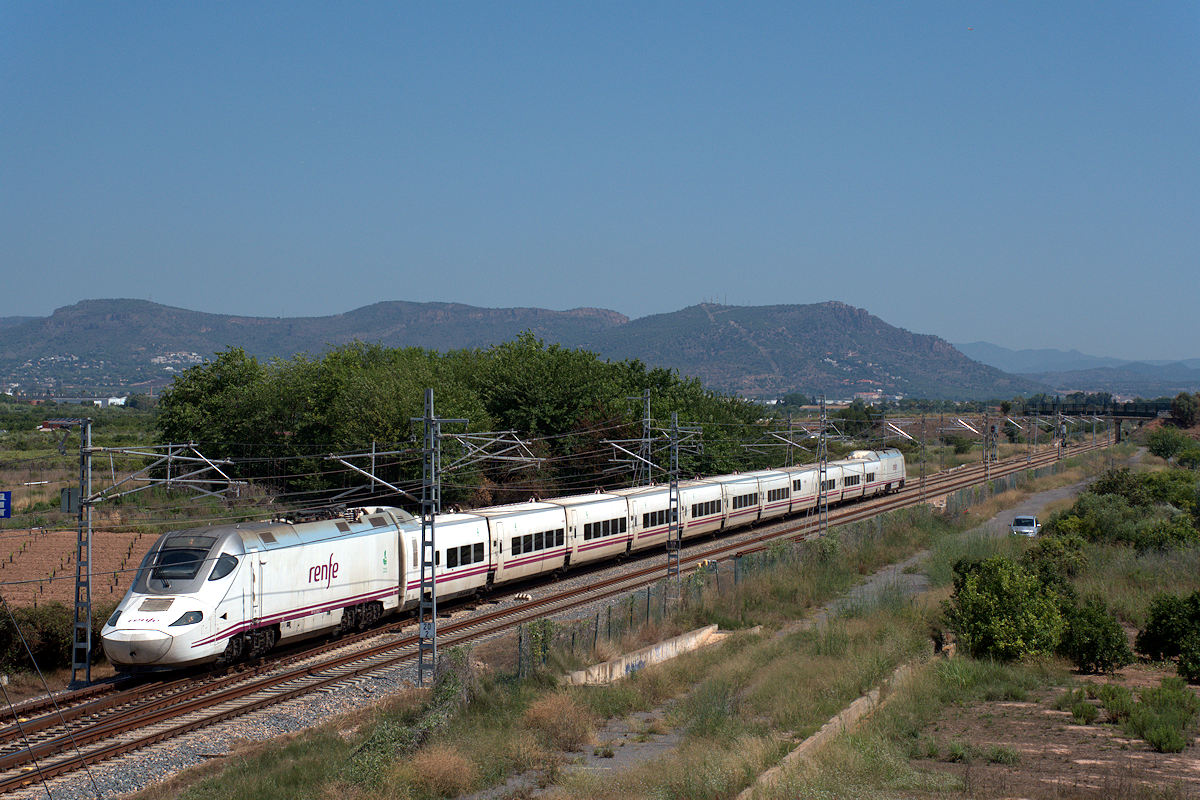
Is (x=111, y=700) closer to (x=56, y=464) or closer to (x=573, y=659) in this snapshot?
(x=573, y=659)

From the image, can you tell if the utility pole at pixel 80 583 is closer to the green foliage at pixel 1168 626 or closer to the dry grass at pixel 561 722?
the dry grass at pixel 561 722

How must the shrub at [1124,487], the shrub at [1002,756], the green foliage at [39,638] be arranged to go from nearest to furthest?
the shrub at [1002,756] → the green foliage at [39,638] → the shrub at [1124,487]

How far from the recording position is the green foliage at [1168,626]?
22.3 m

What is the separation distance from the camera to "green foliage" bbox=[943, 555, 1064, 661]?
22438mm

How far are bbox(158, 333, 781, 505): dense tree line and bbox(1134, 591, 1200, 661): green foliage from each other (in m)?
30.0

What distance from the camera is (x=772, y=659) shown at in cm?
2344

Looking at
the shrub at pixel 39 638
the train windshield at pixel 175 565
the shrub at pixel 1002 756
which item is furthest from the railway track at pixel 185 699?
the shrub at pixel 1002 756

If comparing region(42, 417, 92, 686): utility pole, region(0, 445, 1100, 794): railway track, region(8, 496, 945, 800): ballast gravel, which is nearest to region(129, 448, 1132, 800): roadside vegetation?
region(8, 496, 945, 800): ballast gravel

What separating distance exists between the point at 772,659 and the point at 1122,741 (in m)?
8.72

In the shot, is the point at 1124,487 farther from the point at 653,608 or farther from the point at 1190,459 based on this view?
the point at 653,608

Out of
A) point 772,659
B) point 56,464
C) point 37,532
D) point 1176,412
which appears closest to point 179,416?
point 56,464

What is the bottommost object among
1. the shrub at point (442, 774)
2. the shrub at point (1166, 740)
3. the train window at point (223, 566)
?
the shrub at point (442, 774)

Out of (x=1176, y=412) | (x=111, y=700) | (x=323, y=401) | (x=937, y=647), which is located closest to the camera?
(x=111, y=700)

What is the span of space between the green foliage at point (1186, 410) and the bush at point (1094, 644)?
125m
